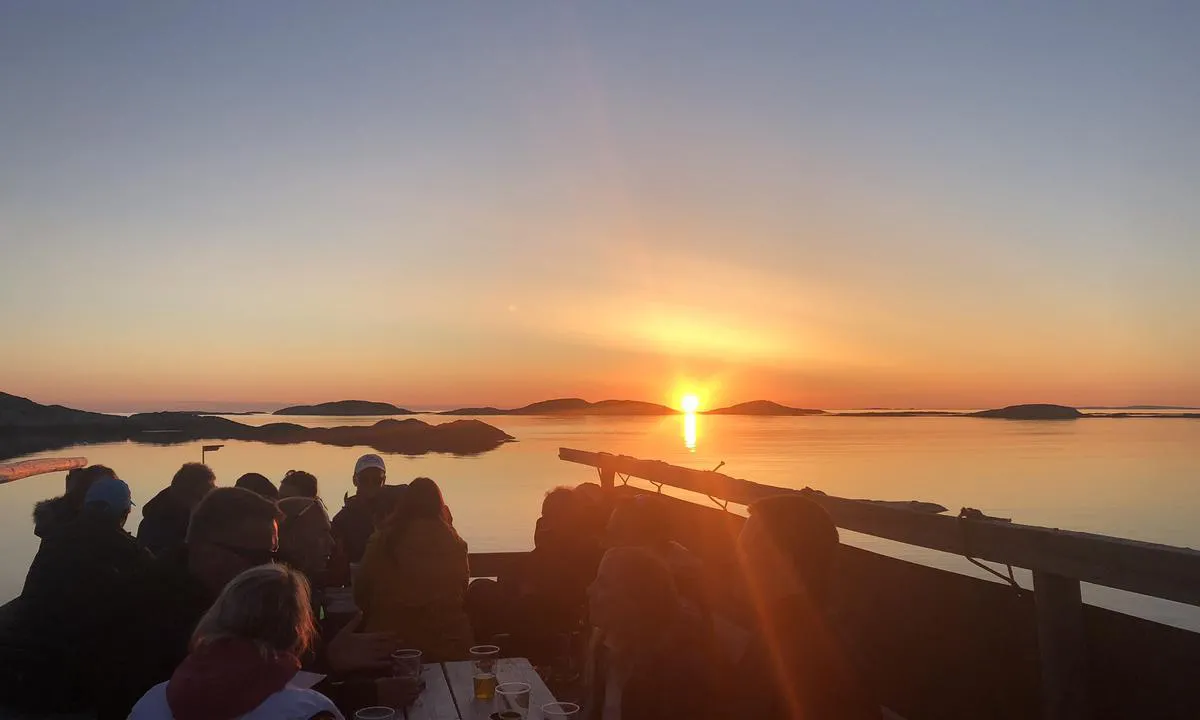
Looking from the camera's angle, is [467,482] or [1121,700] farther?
[467,482]

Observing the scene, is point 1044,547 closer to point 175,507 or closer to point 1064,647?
point 1064,647

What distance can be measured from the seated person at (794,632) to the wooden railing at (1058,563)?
75 centimetres

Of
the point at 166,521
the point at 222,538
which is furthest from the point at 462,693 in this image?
the point at 166,521

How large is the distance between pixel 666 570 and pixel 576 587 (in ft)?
8.64

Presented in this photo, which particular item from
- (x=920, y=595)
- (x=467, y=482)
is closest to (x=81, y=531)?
(x=920, y=595)

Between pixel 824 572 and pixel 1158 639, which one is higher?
pixel 824 572

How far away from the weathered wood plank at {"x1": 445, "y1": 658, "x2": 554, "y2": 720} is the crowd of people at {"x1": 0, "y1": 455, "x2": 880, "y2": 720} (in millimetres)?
202

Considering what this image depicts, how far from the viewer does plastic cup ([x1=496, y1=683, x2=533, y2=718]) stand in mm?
3297

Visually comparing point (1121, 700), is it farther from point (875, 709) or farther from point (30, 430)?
point (30, 430)

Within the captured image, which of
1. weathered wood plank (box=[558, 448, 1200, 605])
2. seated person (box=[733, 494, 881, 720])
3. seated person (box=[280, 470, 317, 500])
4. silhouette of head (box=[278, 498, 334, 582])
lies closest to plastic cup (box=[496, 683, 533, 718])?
seated person (box=[733, 494, 881, 720])

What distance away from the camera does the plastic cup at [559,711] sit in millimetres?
2980

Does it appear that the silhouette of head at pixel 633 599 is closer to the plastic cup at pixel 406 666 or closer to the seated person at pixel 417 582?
the plastic cup at pixel 406 666

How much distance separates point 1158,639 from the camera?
9.34 feet

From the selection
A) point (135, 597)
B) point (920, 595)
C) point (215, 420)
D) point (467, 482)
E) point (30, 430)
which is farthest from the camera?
point (215, 420)
